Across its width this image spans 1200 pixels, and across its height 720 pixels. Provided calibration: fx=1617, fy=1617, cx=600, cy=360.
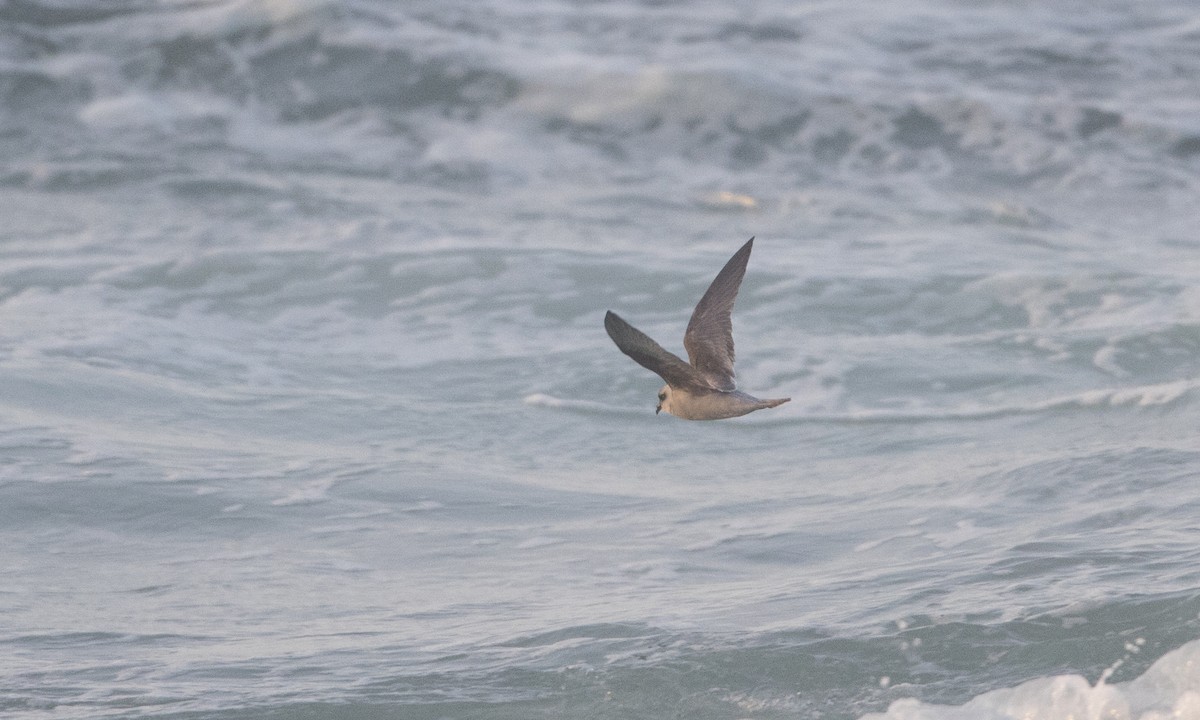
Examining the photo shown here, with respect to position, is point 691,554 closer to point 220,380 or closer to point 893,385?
point 893,385

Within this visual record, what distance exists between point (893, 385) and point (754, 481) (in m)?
1.72

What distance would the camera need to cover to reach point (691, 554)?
18.7ft

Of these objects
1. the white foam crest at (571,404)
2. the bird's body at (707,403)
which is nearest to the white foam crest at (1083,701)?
the bird's body at (707,403)

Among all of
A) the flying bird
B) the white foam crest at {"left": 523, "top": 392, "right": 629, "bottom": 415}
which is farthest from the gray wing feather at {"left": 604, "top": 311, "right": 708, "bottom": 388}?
the white foam crest at {"left": 523, "top": 392, "right": 629, "bottom": 415}

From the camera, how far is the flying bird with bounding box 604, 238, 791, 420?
4.38 metres

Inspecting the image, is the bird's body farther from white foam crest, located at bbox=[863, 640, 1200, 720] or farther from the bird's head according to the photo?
white foam crest, located at bbox=[863, 640, 1200, 720]

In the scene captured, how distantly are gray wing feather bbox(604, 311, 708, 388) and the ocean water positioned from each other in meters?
0.81

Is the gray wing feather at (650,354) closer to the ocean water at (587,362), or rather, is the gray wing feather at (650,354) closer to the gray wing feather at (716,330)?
the gray wing feather at (716,330)

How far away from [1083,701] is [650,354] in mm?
1459

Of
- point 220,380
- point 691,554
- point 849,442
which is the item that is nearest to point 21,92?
point 220,380

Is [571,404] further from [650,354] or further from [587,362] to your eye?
[650,354]

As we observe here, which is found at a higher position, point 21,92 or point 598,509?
point 21,92

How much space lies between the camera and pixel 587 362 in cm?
857

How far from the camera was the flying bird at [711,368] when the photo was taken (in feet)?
14.4
